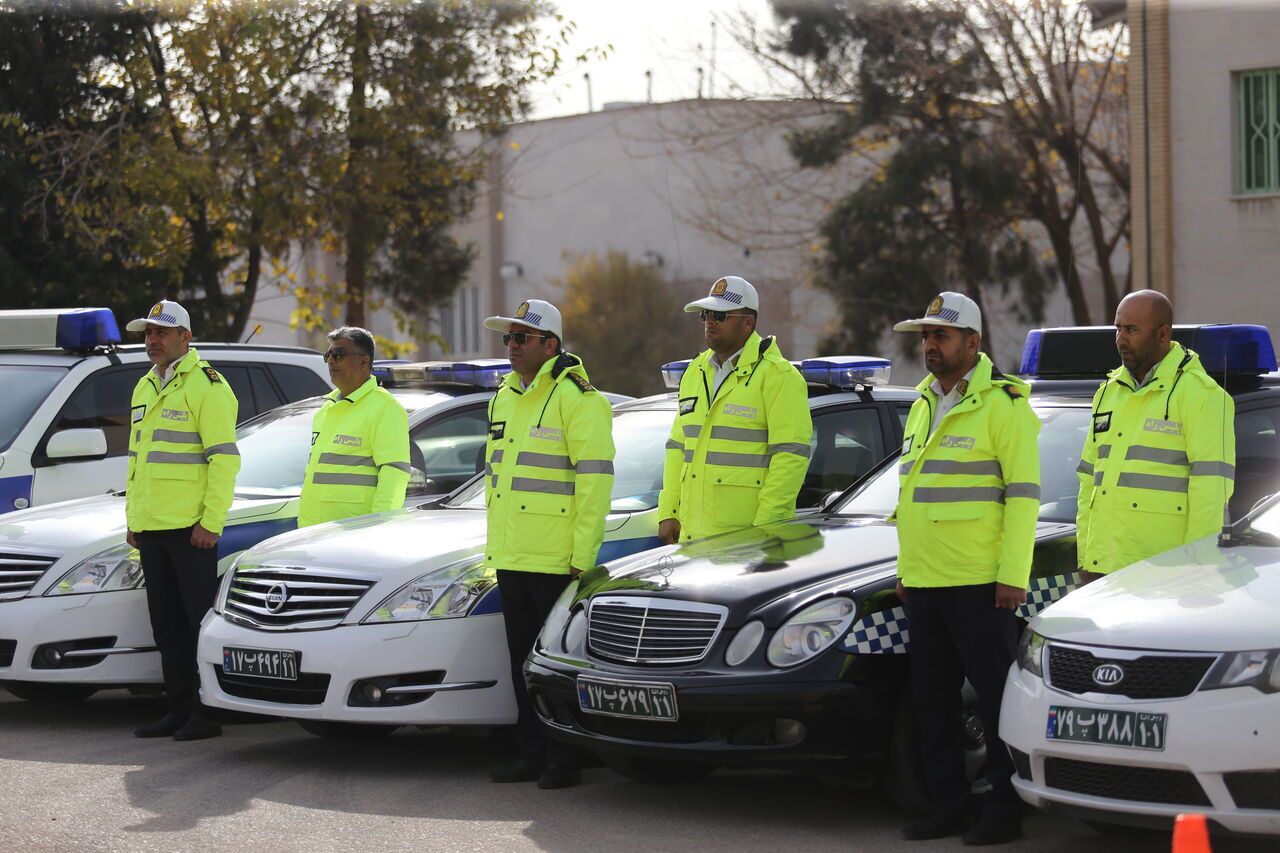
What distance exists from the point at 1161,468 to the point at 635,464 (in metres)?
2.73

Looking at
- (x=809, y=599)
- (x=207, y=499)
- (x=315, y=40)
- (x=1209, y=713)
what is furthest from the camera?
(x=315, y=40)

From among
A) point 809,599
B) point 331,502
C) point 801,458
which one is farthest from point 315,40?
point 809,599

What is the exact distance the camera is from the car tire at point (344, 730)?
25.6 ft

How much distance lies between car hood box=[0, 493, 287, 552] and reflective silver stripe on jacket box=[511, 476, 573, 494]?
7.37 feet

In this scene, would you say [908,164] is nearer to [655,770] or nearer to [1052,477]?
[1052,477]

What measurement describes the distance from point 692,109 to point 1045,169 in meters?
5.72

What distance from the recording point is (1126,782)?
16.7 ft

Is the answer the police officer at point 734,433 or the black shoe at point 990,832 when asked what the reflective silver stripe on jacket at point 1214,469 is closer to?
the black shoe at point 990,832

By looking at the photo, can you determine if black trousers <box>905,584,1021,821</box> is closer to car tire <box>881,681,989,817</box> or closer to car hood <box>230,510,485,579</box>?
car tire <box>881,681,989,817</box>

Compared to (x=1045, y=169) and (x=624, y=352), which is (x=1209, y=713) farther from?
(x=624, y=352)

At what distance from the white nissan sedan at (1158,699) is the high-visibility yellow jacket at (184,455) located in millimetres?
4128

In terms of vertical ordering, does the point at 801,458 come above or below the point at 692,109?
below

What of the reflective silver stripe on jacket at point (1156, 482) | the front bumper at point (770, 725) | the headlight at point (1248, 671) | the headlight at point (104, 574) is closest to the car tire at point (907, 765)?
the front bumper at point (770, 725)

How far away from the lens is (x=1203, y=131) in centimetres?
2009
